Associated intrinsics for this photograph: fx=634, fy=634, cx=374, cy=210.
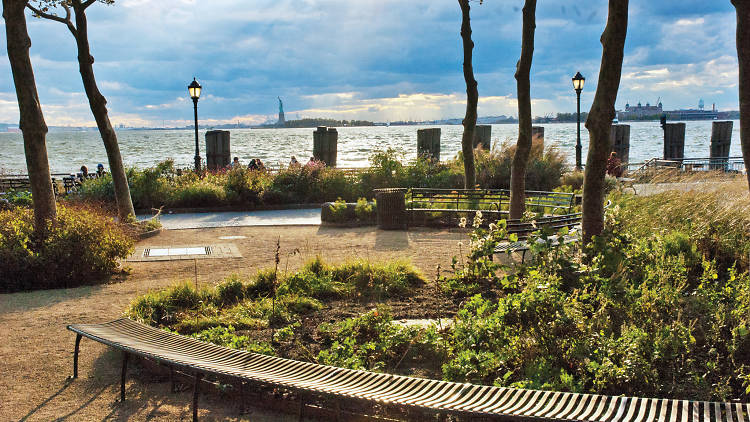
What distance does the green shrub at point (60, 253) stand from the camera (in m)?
8.53

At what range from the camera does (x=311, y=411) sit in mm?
4570

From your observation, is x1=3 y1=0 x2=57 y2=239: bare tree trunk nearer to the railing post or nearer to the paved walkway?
the paved walkway

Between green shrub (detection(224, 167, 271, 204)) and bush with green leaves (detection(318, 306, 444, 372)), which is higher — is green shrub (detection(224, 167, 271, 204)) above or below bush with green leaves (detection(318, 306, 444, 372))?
above

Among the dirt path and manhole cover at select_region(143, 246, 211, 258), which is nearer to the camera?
the dirt path

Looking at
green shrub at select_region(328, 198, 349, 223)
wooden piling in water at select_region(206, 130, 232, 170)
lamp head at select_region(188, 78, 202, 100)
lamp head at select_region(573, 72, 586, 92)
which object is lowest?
green shrub at select_region(328, 198, 349, 223)

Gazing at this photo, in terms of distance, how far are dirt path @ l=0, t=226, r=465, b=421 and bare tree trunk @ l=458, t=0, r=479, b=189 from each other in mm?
3872

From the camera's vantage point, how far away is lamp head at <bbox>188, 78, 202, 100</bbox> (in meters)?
21.3

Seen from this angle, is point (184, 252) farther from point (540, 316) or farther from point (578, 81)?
point (578, 81)

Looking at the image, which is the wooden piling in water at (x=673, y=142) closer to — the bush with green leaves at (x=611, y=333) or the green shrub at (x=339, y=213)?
the green shrub at (x=339, y=213)

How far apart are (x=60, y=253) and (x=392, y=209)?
6.65m

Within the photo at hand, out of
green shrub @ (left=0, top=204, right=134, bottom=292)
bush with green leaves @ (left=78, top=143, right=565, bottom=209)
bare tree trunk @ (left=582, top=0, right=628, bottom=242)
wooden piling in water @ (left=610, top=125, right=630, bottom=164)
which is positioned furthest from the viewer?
wooden piling in water @ (left=610, top=125, right=630, bottom=164)

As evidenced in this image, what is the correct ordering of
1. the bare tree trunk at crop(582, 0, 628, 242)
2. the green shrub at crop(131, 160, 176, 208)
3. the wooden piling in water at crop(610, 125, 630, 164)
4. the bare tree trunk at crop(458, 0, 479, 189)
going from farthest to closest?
the wooden piling in water at crop(610, 125, 630, 164), the green shrub at crop(131, 160, 176, 208), the bare tree trunk at crop(458, 0, 479, 189), the bare tree trunk at crop(582, 0, 628, 242)

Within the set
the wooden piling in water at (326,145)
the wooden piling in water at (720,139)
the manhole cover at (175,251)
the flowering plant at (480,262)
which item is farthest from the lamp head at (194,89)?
the wooden piling in water at (720,139)

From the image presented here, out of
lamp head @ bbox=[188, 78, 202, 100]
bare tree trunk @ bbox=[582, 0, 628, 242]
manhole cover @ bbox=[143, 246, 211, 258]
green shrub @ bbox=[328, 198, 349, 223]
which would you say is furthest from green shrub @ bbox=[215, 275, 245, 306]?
lamp head @ bbox=[188, 78, 202, 100]
